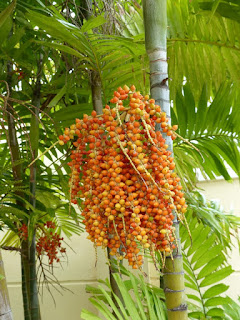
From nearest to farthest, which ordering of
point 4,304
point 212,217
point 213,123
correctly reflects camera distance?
point 4,304
point 212,217
point 213,123

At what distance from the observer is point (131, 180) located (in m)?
0.63

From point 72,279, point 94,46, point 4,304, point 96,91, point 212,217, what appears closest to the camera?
point 4,304

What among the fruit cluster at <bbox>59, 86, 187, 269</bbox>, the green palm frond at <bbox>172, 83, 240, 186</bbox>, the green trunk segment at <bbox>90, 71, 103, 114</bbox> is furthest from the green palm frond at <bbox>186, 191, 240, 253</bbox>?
the fruit cluster at <bbox>59, 86, 187, 269</bbox>

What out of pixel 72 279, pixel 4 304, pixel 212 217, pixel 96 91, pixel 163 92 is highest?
pixel 96 91

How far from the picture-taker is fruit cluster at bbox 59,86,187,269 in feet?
1.99

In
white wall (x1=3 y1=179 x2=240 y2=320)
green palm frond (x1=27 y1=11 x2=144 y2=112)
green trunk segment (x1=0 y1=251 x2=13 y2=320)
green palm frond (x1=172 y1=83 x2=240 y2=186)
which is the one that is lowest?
white wall (x1=3 y1=179 x2=240 y2=320)

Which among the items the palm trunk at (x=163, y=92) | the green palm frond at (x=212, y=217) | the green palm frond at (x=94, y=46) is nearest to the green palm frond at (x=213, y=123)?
the green palm frond at (x=212, y=217)

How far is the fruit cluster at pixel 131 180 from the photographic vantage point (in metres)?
0.61

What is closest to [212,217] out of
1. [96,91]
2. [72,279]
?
[96,91]

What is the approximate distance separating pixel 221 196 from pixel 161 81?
1587 millimetres

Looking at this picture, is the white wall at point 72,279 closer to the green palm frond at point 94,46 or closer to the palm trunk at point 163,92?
the green palm frond at point 94,46

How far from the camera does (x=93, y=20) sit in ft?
2.64

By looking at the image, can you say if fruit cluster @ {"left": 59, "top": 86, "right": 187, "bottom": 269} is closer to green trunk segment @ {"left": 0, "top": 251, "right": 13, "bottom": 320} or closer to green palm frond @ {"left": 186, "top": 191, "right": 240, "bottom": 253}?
green trunk segment @ {"left": 0, "top": 251, "right": 13, "bottom": 320}

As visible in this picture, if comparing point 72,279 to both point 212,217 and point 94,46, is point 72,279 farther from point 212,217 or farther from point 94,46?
point 94,46
